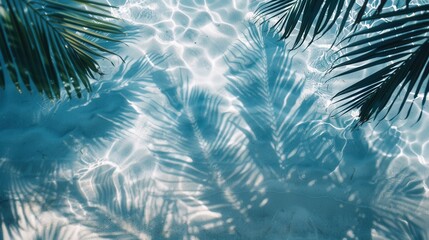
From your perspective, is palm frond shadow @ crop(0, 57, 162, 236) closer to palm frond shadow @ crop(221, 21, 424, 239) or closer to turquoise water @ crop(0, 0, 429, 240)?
turquoise water @ crop(0, 0, 429, 240)

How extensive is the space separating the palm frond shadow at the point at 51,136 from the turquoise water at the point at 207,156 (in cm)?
1

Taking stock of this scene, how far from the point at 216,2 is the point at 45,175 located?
287cm

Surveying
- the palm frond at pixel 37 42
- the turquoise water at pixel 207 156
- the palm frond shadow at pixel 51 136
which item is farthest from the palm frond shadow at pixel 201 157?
the palm frond at pixel 37 42

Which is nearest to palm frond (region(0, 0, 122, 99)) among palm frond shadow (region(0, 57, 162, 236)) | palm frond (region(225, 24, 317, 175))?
palm frond shadow (region(0, 57, 162, 236))

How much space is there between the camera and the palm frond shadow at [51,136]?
2.73 metres

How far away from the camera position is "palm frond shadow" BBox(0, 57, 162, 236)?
2.73 metres

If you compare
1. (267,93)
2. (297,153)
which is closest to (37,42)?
(267,93)

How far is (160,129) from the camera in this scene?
10.3 feet

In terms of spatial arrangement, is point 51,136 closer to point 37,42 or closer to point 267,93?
point 37,42

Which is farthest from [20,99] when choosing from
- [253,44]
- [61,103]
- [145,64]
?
[253,44]

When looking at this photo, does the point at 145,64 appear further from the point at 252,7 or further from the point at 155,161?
the point at 252,7

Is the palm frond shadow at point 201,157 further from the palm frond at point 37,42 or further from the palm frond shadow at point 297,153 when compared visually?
the palm frond at point 37,42

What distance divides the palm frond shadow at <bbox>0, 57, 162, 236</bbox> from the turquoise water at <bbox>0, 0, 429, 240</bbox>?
1 cm

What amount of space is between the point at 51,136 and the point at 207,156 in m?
1.56
